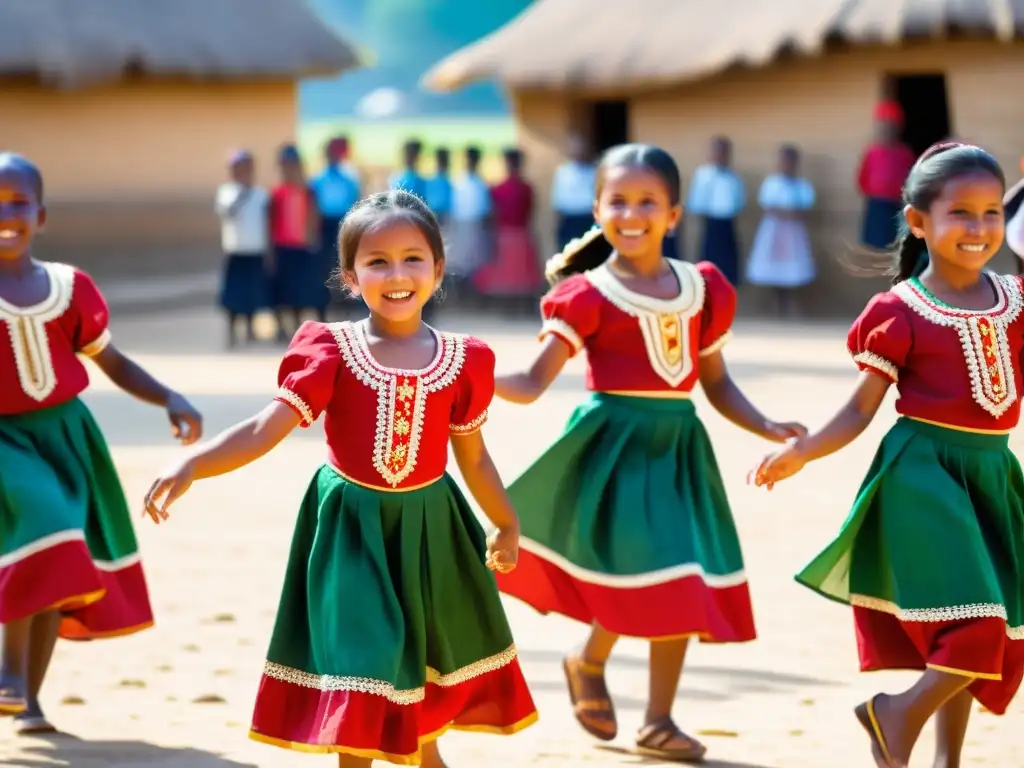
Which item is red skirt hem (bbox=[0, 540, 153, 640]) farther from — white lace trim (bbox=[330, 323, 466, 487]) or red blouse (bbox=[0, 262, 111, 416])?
Result: white lace trim (bbox=[330, 323, 466, 487])

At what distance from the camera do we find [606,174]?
195 inches

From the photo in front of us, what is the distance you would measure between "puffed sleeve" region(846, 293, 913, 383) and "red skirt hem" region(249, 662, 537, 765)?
1.10 meters

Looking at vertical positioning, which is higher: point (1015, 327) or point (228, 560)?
point (1015, 327)

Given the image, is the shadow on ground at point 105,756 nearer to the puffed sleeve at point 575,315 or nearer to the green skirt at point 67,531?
the green skirt at point 67,531

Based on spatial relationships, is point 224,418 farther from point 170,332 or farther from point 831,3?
point 831,3

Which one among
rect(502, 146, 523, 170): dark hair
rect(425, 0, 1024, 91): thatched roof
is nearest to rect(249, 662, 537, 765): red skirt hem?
rect(425, 0, 1024, 91): thatched roof

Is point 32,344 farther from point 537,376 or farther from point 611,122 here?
point 611,122

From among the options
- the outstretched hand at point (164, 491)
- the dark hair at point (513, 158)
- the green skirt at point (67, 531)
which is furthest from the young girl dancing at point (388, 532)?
the dark hair at point (513, 158)

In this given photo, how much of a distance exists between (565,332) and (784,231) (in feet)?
37.9

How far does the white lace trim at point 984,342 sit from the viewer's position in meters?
4.20

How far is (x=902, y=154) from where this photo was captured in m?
15.4

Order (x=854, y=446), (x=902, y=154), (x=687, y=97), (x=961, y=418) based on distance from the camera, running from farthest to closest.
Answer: (x=687, y=97) → (x=902, y=154) → (x=854, y=446) → (x=961, y=418)

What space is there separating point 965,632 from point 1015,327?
2.45 ft

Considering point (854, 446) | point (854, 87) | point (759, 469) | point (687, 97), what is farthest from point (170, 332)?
point (759, 469)
